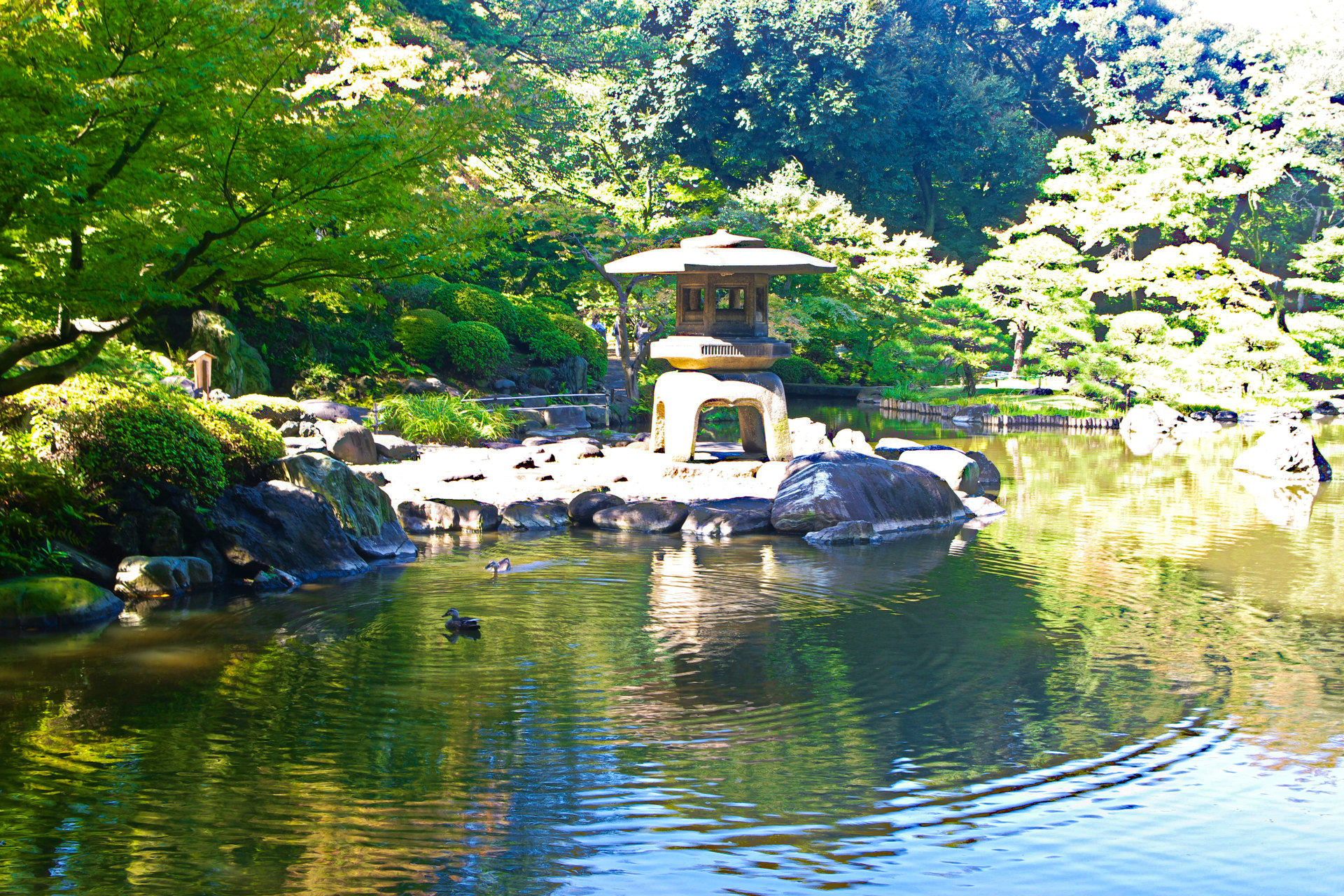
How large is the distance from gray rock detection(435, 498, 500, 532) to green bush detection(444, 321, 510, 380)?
31.2 ft

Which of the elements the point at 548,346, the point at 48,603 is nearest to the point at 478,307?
the point at 548,346

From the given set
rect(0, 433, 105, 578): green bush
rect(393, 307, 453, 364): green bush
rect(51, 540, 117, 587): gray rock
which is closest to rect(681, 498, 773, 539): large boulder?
rect(51, 540, 117, 587): gray rock

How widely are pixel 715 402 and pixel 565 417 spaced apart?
6.26m

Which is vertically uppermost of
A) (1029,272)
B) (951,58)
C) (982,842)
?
(951,58)

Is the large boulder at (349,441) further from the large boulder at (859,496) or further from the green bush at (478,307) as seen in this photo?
the green bush at (478,307)

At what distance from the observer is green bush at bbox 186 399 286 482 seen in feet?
34.4

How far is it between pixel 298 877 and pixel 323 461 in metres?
7.00

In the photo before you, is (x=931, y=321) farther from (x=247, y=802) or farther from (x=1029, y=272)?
(x=247, y=802)

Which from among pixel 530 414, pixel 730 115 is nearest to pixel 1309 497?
pixel 530 414

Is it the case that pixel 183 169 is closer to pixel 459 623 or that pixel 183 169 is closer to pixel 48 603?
pixel 48 603

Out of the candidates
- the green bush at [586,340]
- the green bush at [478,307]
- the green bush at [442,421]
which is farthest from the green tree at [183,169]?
the green bush at [586,340]

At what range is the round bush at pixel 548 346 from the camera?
23688mm

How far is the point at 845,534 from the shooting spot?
1213 centimetres

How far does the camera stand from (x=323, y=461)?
10.8 metres
